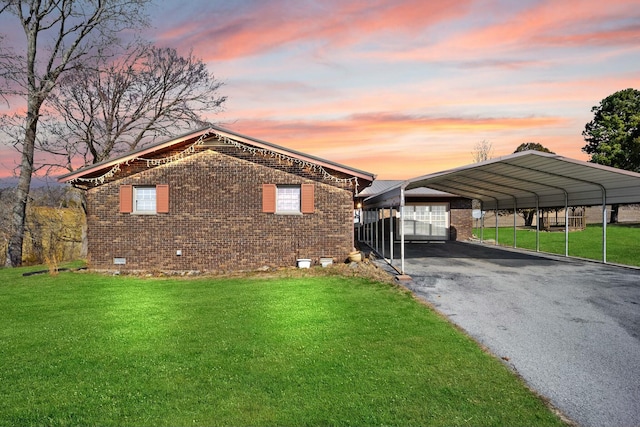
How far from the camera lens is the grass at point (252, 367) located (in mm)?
4871

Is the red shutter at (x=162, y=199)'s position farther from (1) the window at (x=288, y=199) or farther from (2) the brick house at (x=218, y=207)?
(1) the window at (x=288, y=199)

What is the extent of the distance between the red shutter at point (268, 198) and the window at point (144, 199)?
3.46 metres

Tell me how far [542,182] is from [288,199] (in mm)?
9656

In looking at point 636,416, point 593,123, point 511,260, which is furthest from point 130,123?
point 593,123

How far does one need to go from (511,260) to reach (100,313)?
46.5 ft

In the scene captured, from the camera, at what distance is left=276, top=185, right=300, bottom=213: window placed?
16.6 metres

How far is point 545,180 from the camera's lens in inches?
674

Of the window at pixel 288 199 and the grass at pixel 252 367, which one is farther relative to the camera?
the window at pixel 288 199

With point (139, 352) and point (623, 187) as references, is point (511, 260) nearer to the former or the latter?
point (623, 187)

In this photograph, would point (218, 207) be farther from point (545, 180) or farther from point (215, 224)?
point (545, 180)

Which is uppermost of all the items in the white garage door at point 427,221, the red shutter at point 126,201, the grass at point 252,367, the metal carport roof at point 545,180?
the metal carport roof at point 545,180

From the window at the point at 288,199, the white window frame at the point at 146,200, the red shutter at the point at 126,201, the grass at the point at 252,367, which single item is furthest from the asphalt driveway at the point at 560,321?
the red shutter at the point at 126,201

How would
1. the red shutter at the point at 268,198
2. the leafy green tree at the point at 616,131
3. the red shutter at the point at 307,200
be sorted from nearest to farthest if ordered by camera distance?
the red shutter at the point at 307,200
the red shutter at the point at 268,198
the leafy green tree at the point at 616,131

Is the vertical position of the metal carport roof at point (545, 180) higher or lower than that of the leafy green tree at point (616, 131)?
lower
